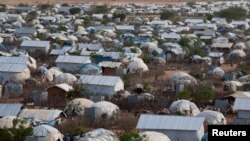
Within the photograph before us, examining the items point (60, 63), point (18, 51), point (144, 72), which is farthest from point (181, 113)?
point (18, 51)

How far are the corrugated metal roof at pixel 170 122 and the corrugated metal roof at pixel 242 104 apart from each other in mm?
2804

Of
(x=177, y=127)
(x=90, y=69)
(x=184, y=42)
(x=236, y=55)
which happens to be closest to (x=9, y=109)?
(x=177, y=127)

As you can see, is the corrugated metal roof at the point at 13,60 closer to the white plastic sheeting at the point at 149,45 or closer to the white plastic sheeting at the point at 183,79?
the white plastic sheeting at the point at 183,79

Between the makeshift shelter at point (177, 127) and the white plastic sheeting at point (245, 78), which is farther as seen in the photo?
the white plastic sheeting at point (245, 78)

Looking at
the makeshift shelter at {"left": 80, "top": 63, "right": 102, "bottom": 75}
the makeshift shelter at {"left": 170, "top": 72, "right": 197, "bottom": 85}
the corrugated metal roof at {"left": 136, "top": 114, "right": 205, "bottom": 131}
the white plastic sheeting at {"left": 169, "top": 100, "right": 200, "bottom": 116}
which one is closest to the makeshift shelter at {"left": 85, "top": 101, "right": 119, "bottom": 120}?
the white plastic sheeting at {"left": 169, "top": 100, "right": 200, "bottom": 116}

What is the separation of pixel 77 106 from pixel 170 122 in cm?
382

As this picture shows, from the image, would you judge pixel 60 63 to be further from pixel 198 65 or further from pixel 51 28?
pixel 51 28

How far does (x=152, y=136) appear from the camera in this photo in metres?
14.3

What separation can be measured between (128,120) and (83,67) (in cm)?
845

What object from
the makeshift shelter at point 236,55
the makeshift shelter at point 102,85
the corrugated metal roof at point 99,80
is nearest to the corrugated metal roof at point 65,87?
the makeshift shelter at point 102,85

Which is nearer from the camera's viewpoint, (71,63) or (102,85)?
(102,85)

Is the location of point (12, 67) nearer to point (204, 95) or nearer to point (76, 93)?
point (76, 93)

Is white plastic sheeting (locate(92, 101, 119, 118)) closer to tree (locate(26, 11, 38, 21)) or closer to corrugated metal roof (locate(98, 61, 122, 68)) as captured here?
corrugated metal roof (locate(98, 61, 122, 68))

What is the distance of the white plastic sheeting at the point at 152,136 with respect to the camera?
1402 cm
